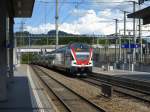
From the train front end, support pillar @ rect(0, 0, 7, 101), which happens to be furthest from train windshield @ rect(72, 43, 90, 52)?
support pillar @ rect(0, 0, 7, 101)

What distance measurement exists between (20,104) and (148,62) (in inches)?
2394

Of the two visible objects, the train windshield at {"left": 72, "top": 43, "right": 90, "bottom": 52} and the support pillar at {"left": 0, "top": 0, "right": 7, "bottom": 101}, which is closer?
the support pillar at {"left": 0, "top": 0, "right": 7, "bottom": 101}

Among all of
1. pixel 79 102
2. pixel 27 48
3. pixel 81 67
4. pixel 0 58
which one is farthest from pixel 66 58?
pixel 27 48

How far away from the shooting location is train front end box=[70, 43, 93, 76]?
1630 inches

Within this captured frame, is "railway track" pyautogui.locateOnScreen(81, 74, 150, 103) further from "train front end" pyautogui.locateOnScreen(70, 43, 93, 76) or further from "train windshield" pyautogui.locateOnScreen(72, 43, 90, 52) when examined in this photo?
"train windshield" pyautogui.locateOnScreen(72, 43, 90, 52)

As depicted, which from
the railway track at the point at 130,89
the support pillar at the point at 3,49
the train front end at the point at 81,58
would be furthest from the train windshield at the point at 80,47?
the support pillar at the point at 3,49

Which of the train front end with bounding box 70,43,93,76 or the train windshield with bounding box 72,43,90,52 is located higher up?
the train windshield with bounding box 72,43,90,52

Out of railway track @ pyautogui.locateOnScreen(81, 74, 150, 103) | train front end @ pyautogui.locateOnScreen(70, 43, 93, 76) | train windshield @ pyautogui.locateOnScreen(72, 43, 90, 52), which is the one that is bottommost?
Answer: railway track @ pyautogui.locateOnScreen(81, 74, 150, 103)

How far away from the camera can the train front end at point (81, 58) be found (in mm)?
41406

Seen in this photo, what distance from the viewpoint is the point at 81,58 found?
41531 mm

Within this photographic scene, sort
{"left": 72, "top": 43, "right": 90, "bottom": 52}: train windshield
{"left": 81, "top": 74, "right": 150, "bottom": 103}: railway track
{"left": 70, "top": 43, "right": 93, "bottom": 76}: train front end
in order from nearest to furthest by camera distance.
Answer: {"left": 81, "top": 74, "right": 150, "bottom": 103}: railway track → {"left": 70, "top": 43, "right": 93, "bottom": 76}: train front end → {"left": 72, "top": 43, "right": 90, "bottom": 52}: train windshield

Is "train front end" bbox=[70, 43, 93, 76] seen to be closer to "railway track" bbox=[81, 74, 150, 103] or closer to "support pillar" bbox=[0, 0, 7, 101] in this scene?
"railway track" bbox=[81, 74, 150, 103]

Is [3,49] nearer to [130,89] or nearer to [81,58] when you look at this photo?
[130,89]

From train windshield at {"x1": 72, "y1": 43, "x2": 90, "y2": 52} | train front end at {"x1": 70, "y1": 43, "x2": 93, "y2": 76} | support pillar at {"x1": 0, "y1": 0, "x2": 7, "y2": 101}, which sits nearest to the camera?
support pillar at {"x1": 0, "y1": 0, "x2": 7, "y2": 101}
